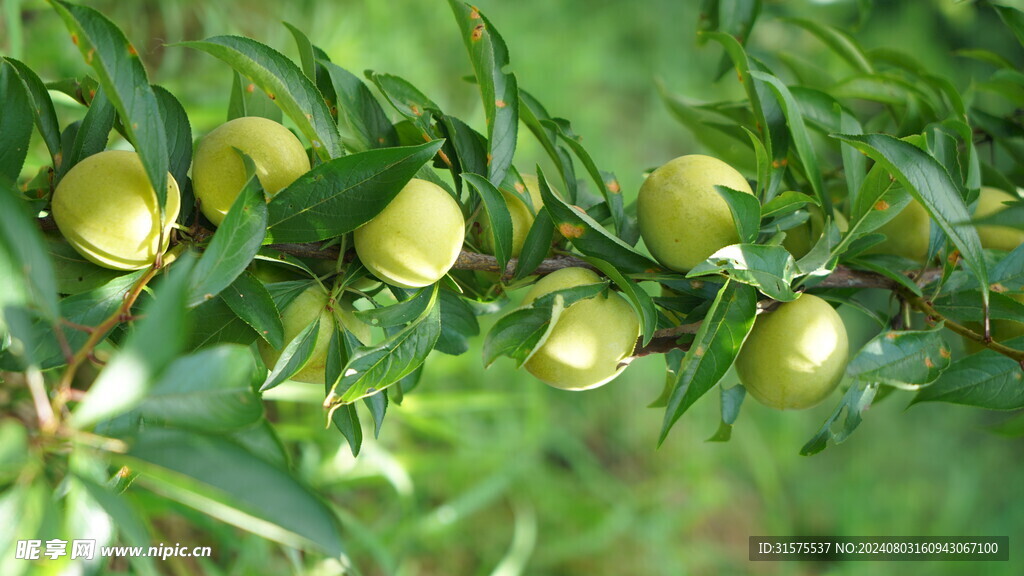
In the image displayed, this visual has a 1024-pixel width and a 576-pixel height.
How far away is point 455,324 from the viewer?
531mm

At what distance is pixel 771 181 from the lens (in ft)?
1.64

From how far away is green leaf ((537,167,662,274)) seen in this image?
0.44 meters

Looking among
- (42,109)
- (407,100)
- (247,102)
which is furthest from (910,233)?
(42,109)

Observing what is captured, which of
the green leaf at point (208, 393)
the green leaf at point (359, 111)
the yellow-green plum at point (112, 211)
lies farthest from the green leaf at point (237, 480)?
the green leaf at point (359, 111)

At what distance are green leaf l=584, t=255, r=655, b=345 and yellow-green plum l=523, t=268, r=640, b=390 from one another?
0.02m

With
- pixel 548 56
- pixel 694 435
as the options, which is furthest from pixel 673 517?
pixel 548 56

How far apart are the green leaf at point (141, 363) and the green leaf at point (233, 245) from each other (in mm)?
78

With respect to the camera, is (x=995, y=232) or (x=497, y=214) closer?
(x=497, y=214)

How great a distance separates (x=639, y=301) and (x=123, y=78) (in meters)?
0.29

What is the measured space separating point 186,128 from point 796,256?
1.39 ft

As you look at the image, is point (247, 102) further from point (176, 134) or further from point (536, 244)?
point (536, 244)

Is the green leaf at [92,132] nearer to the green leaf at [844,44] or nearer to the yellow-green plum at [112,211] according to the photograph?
the yellow-green plum at [112,211]

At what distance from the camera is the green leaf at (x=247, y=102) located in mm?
484

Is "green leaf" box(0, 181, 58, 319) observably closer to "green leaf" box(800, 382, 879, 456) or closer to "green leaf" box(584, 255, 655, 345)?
"green leaf" box(584, 255, 655, 345)
